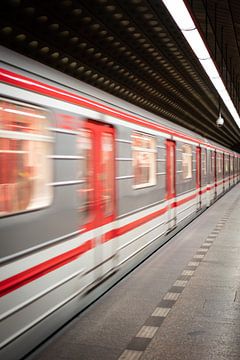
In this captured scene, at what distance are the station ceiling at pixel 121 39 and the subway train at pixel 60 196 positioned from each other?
4.94ft

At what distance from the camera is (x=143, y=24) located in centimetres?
724

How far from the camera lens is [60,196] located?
12.4 ft

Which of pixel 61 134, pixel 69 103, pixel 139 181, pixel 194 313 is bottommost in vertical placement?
pixel 194 313

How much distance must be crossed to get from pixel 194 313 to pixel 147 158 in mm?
2605

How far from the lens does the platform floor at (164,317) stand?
367 cm

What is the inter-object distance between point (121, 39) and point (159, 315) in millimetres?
4941

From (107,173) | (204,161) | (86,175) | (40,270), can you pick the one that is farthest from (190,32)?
(204,161)

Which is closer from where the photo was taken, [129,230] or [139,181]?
[129,230]

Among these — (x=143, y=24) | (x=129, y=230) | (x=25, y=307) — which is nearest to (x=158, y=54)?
(x=143, y=24)

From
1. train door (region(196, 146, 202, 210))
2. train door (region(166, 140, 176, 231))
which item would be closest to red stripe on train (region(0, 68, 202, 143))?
A: train door (region(166, 140, 176, 231))

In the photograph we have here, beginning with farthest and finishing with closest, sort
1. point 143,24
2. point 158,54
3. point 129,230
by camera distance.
Answer: point 158,54, point 143,24, point 129,230

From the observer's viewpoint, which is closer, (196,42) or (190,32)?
(190,32)

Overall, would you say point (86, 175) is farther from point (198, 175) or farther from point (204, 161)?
point (204, 161)

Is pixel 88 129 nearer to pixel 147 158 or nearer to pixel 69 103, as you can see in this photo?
pixel 69 103
